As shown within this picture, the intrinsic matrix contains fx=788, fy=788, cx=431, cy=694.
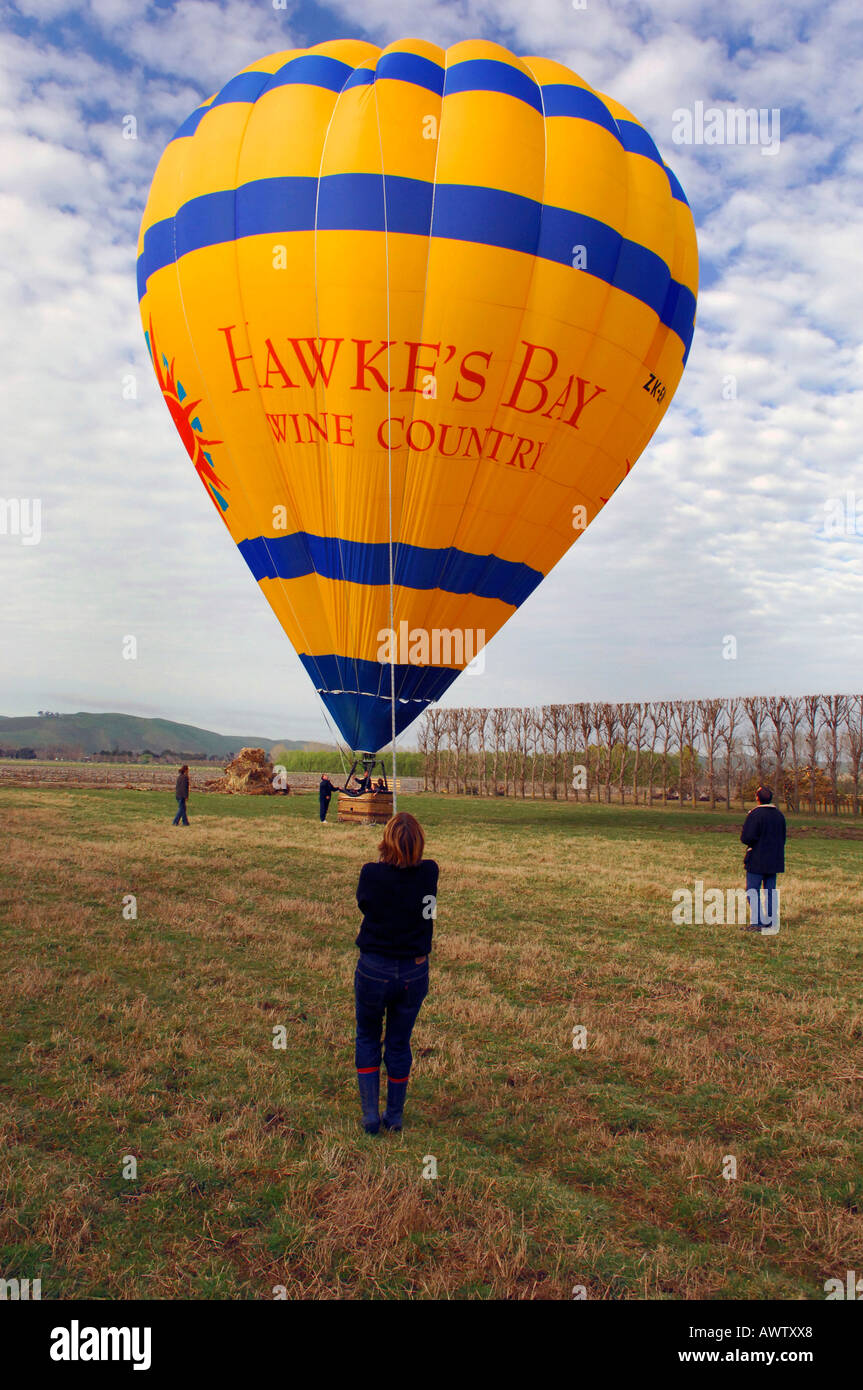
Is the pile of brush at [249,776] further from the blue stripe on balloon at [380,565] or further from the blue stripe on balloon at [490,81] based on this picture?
the blue stripe on balloon at [490,81]

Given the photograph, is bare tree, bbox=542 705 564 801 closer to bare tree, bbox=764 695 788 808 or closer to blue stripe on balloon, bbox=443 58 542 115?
bare tree, bbox=764 695 788 808

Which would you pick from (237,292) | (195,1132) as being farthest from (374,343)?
(195,1132)

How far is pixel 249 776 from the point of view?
36.8m

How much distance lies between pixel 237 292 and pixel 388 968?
10.7 m

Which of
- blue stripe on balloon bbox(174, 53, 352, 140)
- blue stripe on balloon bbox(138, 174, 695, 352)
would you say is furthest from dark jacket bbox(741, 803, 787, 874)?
blue stripe on balloon bbox(174, 53, 352, 140)

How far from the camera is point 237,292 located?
11.5 meters

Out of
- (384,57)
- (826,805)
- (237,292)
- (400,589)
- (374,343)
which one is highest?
(384,57)

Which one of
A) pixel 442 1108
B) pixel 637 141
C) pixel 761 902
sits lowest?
pixel 442 1108

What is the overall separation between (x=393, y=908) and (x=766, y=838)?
6.65 meters

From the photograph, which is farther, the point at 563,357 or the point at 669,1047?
the point at 563,357

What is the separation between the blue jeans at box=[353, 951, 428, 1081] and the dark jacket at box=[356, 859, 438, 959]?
77mm

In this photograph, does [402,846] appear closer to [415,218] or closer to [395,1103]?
[395,1103]

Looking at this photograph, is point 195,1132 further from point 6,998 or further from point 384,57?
point 384,57

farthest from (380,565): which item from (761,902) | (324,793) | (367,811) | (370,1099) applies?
(367,811)
